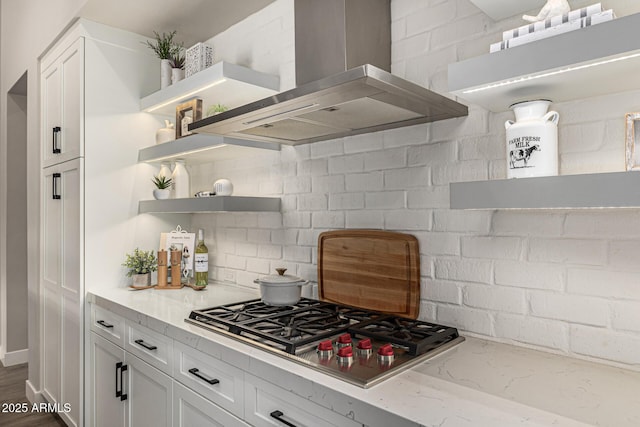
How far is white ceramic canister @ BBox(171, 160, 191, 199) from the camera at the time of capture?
2621mm

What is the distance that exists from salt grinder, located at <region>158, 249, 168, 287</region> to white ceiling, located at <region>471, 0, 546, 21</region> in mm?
2086

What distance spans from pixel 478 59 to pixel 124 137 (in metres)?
2.30

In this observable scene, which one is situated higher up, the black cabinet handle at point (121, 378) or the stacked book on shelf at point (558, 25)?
the stacked book on shelf at point (558, 25)

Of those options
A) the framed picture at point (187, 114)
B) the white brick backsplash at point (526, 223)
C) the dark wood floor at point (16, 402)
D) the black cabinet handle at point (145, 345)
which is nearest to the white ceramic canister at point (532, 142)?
the white brick backsplash at point (526, 223)

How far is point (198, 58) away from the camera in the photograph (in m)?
2.35

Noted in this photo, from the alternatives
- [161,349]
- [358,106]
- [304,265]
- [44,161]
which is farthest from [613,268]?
[44,161]

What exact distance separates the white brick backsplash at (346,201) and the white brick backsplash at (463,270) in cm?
43

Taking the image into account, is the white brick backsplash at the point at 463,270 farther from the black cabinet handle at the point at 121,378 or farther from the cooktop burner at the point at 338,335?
the black cabinet handle at the point at 121,378

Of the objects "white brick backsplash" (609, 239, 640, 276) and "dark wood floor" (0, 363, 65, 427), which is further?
"dark wood floor" (0, 363, 65, 427)

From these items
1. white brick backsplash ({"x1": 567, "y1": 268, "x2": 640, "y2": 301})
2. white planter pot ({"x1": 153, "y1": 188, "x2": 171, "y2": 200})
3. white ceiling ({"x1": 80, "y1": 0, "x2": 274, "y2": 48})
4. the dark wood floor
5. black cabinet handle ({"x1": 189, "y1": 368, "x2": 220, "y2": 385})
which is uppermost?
white ceiling ({"x1": 80, "y1": 0, "x2": 274, "y2": 48})

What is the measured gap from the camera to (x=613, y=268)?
3.81ft

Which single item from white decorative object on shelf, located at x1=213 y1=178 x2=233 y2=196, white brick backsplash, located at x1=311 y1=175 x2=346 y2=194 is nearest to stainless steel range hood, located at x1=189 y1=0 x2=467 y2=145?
white brick backsplash, located at x1=311 y1=175 x2=346 y2=194

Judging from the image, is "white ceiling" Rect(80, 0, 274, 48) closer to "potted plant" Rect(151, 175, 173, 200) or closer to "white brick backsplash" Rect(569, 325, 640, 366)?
"potted plant" Rect(151, 175, 173, 200)

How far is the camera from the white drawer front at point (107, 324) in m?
2.10
